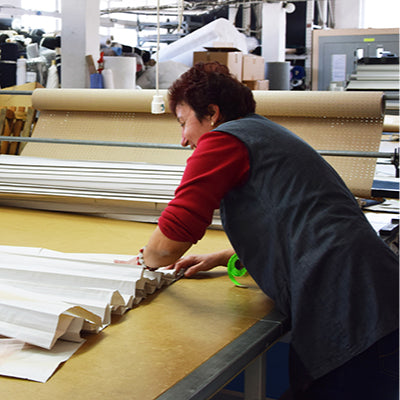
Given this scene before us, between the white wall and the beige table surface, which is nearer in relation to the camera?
the beige table surface

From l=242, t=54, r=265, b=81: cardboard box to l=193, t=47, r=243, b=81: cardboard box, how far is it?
0.09 metres

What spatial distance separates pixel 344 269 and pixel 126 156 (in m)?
2.03

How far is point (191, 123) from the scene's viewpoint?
170cm

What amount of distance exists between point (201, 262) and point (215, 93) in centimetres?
57

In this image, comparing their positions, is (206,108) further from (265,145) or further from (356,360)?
(356,360)

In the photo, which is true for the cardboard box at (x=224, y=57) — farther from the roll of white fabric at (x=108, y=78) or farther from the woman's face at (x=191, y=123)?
the woman's face at (x=191, y=123)

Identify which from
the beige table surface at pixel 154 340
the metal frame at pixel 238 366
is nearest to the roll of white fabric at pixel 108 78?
the beige table surface at pixel 154 340

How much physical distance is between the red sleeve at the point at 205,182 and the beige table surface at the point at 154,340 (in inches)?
9.3

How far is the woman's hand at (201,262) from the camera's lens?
6.18ft

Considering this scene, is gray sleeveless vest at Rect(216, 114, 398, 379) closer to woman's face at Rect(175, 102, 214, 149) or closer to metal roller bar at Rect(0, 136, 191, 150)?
woman's face at Rect(175, 102, 214, 149)

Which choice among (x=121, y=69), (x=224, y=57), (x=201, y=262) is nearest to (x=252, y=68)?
(x=224, y=57)

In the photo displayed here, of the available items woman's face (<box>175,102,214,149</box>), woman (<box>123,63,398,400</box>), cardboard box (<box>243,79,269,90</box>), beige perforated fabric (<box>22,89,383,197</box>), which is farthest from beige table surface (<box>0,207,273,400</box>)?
cardboard box (<box>243,79,269,90</box>)

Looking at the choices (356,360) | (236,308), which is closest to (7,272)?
(236,308)

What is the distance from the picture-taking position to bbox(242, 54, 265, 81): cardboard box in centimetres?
615
